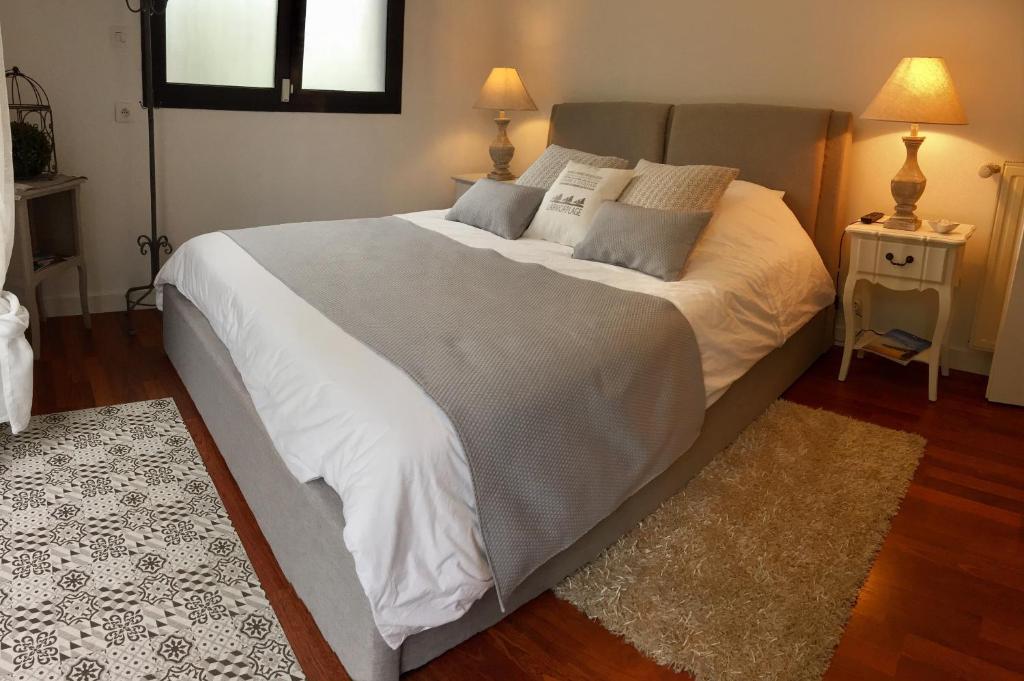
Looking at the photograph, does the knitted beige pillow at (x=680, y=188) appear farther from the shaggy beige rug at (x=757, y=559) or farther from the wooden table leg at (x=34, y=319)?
the wooden table leg at (x=34, y=319)

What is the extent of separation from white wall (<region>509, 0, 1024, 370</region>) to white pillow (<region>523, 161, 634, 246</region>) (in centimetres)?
98

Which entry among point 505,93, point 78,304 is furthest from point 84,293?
point 505,93

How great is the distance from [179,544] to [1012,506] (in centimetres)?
258

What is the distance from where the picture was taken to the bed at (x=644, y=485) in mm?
1748

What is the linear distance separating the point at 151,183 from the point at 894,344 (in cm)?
356

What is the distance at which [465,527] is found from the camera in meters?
1.67

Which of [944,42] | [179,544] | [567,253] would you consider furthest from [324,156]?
[944,42]

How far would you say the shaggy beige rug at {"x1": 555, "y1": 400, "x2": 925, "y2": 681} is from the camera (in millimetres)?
1884

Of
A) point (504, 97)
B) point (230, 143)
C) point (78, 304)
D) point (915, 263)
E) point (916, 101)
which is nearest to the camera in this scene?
point (916, 101)

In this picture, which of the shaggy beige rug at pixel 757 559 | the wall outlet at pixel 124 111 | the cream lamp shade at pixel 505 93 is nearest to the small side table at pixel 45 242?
the wall outlet at pixel 124 111

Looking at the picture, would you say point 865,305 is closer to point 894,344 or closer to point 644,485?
point 894,344

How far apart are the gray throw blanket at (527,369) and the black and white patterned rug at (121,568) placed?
2.09ft

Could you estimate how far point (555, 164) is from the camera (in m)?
3.88

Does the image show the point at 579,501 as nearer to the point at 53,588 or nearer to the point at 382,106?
the point at 53,588
